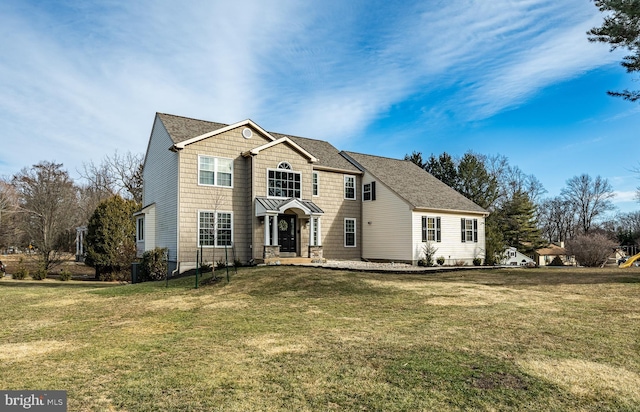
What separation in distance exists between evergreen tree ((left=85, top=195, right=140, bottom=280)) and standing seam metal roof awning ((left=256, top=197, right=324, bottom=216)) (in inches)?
353

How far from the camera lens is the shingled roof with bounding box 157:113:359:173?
795 inches

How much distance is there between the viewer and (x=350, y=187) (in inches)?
986

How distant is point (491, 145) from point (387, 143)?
46.5ft

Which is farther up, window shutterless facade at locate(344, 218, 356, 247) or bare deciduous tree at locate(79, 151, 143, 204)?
bare deciduous tree at locate(79, 151, 143, 204)

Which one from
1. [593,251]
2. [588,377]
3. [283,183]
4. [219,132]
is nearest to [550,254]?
[593,251]

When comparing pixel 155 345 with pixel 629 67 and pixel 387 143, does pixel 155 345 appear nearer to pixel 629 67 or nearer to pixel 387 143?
pixel 629 67

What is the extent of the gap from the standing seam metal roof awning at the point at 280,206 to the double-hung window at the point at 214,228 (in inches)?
62.7

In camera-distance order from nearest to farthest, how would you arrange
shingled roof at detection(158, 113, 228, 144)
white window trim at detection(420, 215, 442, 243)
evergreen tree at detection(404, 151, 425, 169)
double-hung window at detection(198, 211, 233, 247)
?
1. double-hung window at detection(198, 211, 233, 247)
2. shingled roof at detection(158, 113, 228, 144)
3. white window trim at detection(420, 215, 442, 243)
4. evergreen tree at detection(404, 151, 425, 169)

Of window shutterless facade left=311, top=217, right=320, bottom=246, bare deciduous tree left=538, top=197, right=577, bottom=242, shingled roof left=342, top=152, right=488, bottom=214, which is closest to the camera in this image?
window shutterless facade left=311, top=217, right=320, bottom=246

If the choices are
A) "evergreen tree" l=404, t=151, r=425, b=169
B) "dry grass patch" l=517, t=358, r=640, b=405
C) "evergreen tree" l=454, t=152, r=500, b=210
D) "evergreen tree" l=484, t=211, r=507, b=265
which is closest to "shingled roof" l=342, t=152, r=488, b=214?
"evergreen tree" l=484, t=211, r=507, b=265

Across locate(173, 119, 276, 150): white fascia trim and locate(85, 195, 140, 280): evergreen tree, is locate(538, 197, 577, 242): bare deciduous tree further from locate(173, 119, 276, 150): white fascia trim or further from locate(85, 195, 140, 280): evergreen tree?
locate(85, 195, 140, 280): evergreen tree

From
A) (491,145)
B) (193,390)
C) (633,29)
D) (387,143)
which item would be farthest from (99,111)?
(491,145)

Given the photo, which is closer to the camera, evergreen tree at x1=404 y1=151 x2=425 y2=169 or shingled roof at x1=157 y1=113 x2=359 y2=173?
shingled roof at x1=157 y1=113 x2=359 y2=173

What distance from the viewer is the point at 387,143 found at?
46281 millimetres
